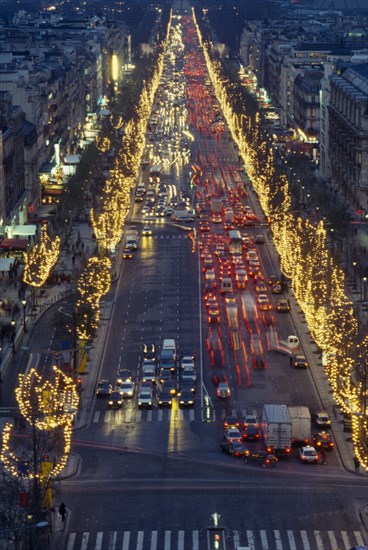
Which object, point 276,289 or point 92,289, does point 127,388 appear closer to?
point 92,289

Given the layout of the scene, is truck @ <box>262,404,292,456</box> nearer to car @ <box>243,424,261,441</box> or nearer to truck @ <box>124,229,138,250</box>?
car @ <box>243,424,261,441</box>

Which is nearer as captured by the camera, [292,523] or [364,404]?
[292,523]

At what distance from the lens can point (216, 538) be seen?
62906 millimetres

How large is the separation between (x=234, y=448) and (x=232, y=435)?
1.51 meters

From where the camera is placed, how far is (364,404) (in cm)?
7338

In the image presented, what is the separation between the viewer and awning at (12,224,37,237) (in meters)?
127

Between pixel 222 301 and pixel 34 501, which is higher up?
pixel 34 501

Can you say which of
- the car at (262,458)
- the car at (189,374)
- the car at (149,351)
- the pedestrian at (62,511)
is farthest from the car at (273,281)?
the pedestrian at (62,511)

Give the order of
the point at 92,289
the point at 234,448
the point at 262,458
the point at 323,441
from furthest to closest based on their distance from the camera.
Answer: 1. the point at 92,289
2. the point at 323,441
3. the point at 234,448
4. the point at 262,458

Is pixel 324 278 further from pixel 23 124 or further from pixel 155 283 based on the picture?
pixel 23 124

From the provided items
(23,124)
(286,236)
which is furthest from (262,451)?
(23,124)

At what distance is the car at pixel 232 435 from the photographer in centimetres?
7544

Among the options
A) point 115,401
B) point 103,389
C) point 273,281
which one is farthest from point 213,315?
point 115,401

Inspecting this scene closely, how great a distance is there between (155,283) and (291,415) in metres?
40.6
